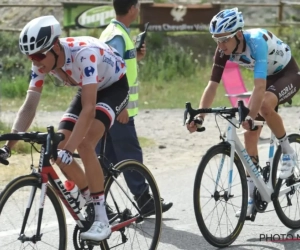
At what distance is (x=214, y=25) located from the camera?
696 centimetres

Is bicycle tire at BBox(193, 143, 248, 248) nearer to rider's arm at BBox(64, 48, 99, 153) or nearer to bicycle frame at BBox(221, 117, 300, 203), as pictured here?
bicycle frame at BBox(221, 117, 300, 203)

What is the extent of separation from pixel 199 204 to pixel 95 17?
14.3 metres

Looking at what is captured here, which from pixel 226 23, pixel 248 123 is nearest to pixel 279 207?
pixel 248 123

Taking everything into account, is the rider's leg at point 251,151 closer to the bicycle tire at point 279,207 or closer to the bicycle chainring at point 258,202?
the bicycle chainring at point 258,202

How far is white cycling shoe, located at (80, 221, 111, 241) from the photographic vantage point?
19.2 ft

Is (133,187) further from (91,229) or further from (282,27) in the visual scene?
(282,27)

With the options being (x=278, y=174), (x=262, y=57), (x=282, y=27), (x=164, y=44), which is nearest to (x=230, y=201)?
(x=278, y=174)

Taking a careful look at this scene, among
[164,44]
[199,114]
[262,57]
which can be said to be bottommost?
[164,44]

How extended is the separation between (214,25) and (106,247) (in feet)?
6.77

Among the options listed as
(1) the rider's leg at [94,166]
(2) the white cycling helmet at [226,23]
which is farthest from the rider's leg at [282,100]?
(1) the rider's leg at [94,166]

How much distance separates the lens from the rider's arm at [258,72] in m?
6.82

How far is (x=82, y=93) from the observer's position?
577cm

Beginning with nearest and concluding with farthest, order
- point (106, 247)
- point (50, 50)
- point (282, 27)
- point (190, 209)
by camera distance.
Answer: point (50, 50), point (106, 247), point (190, 209), point (282, 27)

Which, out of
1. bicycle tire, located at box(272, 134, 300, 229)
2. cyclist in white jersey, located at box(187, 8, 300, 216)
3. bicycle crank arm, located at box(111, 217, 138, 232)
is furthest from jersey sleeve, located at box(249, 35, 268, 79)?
bicycle crank arm, located at box(111, 217, 138, 232)
